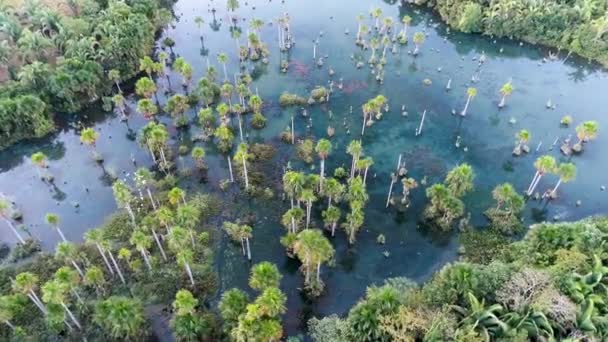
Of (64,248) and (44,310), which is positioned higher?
(64,248)

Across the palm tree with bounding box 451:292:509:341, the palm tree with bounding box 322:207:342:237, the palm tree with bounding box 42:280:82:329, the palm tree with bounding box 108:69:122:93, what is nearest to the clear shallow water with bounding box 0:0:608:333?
the palm tree with bounding box 322:207:342:237

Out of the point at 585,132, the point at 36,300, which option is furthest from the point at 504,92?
the point at 36,300

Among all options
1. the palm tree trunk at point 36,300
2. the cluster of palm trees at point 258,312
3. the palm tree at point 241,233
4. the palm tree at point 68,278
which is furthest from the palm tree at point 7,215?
the cluster of palm trees at point 258,312

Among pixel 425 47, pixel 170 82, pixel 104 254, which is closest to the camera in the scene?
pixel 104 254

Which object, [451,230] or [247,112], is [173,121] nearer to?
[247,112]

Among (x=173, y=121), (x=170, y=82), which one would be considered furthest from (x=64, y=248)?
(x=170, y=82)

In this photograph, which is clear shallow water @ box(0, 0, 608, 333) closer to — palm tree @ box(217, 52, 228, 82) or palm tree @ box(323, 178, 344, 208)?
palm tree @ box(217, 52, 228, 82)
